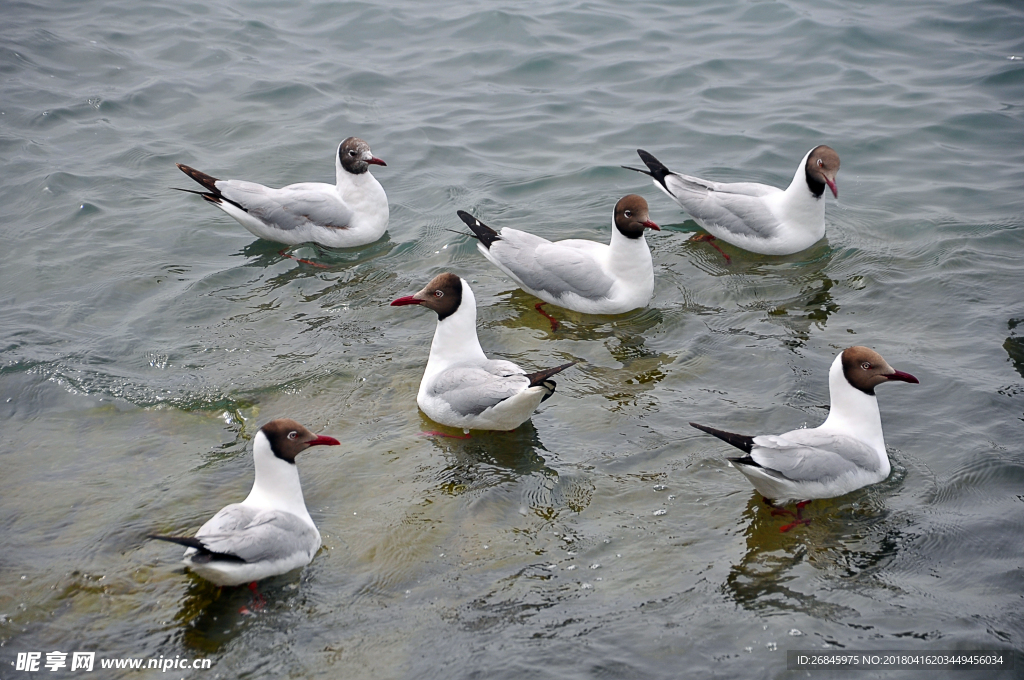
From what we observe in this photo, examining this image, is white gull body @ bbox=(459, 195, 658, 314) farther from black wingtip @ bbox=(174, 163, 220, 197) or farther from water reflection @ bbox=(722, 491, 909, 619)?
black wingtip @ bbox=(174, 163, 220, 197)

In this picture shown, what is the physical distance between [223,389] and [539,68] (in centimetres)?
844

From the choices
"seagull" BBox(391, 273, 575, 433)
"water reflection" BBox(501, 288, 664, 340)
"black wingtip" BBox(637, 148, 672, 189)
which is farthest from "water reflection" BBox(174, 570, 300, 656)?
"black wingtip" BBox(637, 148, 672, 189)

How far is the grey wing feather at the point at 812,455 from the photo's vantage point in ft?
18.1

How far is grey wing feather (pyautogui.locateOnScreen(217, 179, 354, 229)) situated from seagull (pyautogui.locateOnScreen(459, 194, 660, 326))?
86.2 inches

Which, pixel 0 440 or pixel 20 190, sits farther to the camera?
pixel 20 190

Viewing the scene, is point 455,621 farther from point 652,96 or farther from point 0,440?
point 652,96

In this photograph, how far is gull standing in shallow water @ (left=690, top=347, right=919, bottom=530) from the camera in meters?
5.50

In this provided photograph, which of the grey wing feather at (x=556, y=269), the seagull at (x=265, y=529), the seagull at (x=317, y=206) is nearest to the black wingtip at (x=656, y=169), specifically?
the grey wing feather at (x=556, y=269)

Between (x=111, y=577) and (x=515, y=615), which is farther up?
(x=515, y=615)

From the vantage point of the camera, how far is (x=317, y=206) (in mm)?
9430

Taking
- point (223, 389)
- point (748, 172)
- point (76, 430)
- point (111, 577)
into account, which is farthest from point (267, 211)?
point (748, 172)

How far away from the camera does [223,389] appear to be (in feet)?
22.9

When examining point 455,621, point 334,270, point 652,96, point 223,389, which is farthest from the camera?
point 652,96

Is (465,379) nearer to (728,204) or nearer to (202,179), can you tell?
(728,204)
